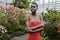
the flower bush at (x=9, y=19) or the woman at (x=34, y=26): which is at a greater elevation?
the woman at (x=34, y=26)

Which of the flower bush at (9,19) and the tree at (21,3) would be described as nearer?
the flower bush at (9,19)

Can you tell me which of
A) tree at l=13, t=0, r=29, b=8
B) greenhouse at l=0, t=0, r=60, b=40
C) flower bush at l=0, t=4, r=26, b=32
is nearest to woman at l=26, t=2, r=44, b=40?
greenhouse at l=0, t=0, r=60, b=40

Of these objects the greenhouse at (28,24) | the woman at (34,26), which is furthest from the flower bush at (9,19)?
the woman at (34,26)

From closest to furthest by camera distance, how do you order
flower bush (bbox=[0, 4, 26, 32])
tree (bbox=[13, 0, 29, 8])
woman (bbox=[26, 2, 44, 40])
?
woman (bbox=[26, 2, 44, 40]) → flower bush (bbox=[0, 4, 26, 32]) → tree (bbox=[13, 0, 29, 8])

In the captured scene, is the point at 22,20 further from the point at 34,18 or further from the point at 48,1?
the point at 34,18

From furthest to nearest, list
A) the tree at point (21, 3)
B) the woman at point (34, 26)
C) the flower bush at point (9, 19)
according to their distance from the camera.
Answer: the tree at point (21, 3)
the flower bush at point (9, 19)
the woman at point (34, 26)

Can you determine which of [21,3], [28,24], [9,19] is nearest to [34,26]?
[28,24]

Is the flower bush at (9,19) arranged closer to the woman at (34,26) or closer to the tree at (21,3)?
the tree at (21,3)

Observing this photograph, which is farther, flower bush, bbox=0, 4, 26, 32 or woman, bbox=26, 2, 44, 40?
flower bush, bbox=0, 4, 26, 32

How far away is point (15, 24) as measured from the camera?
34.8 ft

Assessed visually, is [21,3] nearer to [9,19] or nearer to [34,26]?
[9,19]

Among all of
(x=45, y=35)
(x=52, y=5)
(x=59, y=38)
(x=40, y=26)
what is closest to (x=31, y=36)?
(x=40, y=26)

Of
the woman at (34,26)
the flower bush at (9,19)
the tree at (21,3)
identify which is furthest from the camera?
the tree at (21,3)

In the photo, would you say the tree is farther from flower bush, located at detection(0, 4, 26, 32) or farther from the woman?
the woman
